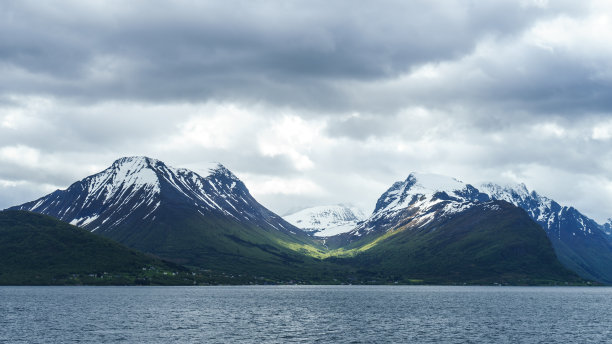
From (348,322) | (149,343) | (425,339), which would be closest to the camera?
(149,343)

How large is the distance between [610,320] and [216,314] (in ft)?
427

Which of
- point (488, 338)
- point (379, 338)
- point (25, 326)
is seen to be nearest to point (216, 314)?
point (25, 326)

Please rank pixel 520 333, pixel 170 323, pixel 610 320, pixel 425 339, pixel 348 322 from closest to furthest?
1. pixel 425 339
2. pixel 520 333
3. pixel 170 323
4. pixel 348 322
5. pixel 610 320

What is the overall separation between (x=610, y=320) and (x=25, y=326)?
178 metres

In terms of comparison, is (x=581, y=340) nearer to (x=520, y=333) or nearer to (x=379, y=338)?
(x=520, y=333)

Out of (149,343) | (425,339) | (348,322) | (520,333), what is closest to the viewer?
(149,343)

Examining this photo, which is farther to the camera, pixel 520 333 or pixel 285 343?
pixel 520 333

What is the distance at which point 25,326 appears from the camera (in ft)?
506

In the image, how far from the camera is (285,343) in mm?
129750

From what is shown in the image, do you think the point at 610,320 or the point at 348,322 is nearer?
the point at 348,322

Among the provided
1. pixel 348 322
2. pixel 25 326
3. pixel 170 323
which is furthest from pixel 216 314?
pixel 25 326

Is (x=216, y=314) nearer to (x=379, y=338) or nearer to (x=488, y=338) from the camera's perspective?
(x=379, y=338)

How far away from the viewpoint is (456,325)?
168625 mm

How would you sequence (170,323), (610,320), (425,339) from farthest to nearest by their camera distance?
1. (610,320)
2. (170,323)
3. (425,339)
